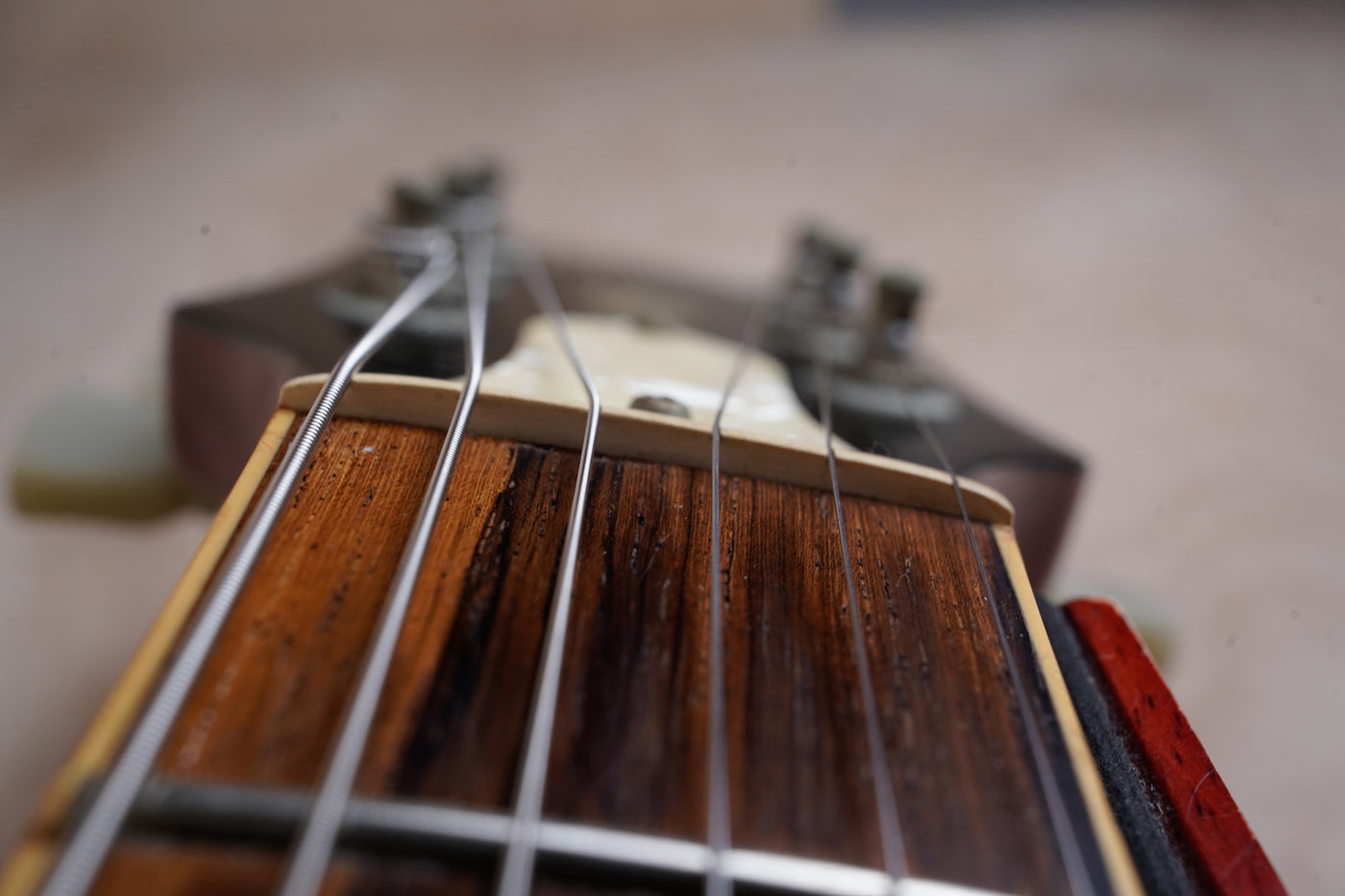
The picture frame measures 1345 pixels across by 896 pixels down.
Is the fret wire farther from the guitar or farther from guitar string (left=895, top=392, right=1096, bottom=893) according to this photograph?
guitar string (left=895, top=392, right=1096, bottom=893)

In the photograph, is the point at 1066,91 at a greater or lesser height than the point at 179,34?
greater

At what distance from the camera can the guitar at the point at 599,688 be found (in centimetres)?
25

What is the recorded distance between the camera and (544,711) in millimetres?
292

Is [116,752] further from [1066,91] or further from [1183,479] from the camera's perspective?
[1066,91]

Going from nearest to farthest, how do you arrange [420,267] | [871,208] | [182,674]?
[182,674], [420,267], [871,208]

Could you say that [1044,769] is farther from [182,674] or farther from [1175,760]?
[182,674]

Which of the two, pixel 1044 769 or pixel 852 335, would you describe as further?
pixel 852 335

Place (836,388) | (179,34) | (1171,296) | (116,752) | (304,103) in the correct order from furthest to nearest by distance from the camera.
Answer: (304,103) < (179,34) < (1171,296) < (836,388) < (116,752)

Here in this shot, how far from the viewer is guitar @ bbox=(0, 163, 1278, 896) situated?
0.25 meters

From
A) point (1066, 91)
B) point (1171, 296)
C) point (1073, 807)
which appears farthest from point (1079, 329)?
point (1073, 807)

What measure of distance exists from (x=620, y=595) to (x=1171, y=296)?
1311mm

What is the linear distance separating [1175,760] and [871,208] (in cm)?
145

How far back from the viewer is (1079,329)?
1400 mm

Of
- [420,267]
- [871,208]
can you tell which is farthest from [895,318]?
[871,208]
